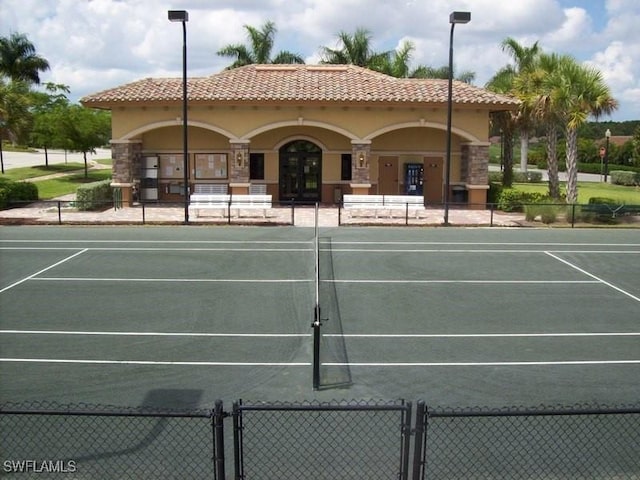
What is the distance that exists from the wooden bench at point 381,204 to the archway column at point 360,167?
2573 mm

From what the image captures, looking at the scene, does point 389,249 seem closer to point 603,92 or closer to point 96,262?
point 96,262

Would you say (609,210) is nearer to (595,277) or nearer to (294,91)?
(595,277)

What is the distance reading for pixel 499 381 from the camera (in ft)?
34.7

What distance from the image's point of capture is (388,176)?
34.6 meters

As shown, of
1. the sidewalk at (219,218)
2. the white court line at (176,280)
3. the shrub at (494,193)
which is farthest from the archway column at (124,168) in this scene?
the shrub at (494,193)

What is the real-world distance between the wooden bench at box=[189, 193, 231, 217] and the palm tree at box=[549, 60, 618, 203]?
536 inches

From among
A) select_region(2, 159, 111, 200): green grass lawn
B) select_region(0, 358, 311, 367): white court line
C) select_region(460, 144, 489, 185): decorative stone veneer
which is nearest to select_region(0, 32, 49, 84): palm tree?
select_region(2, 159, 111, 200): green grass lawn

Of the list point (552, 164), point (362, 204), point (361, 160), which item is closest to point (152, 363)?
point (362, 204)

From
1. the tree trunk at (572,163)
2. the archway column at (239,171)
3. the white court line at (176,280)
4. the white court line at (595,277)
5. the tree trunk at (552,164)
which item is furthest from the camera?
the tree trunk at (552,164)

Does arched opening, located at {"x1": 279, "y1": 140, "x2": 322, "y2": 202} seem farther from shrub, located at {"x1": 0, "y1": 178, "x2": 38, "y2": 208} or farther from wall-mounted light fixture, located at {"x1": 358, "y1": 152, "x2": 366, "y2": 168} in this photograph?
shrub, located at {"x1": 0, "y1": 178, "x2": 38, "y2": 208}

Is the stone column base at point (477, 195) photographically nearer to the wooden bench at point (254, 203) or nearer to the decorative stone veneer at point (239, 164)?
the wooden bench at point (254, 203)

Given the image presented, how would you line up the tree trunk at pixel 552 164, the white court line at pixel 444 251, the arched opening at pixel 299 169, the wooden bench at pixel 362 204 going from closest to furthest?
1. the white court line at pixel 444 251
2. the wooden bench at pixel 362 204
3. the tree trunk at pixel 552 164
4. the arched opening at pixel 299 169

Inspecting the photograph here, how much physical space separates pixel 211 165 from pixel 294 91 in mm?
5308

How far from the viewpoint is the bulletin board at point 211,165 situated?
3428cm
